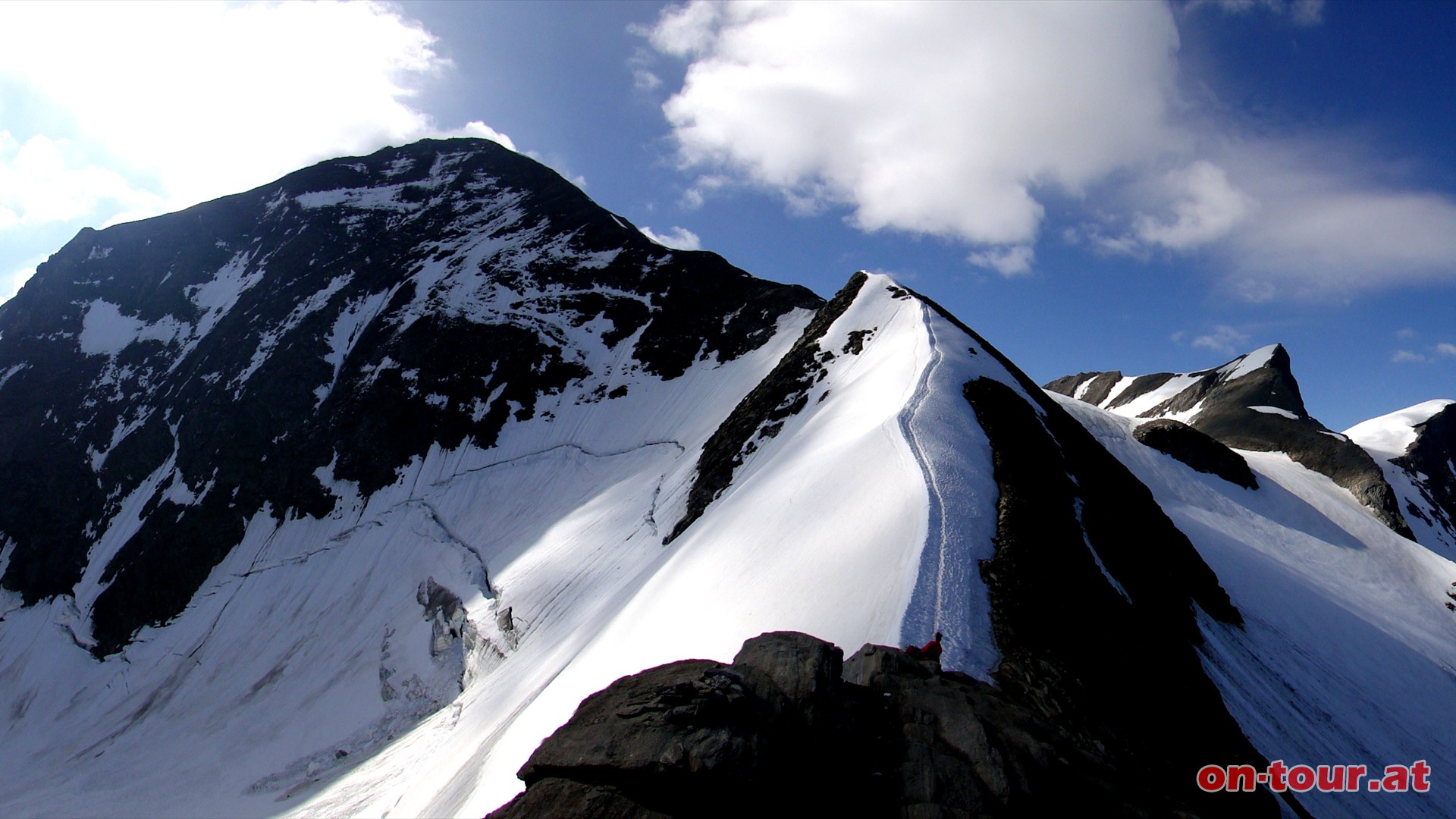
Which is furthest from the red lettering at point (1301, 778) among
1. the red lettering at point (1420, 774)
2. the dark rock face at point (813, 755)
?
the dark rock face at point (813, 755)

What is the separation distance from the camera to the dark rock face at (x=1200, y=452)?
3969 centimetres

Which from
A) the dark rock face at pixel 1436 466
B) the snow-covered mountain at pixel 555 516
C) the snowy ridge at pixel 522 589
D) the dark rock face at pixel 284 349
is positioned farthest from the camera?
the dark rock face at pixel 284 349

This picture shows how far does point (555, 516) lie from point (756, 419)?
18.2 metres

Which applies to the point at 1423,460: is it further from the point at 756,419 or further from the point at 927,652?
the point at 927,652

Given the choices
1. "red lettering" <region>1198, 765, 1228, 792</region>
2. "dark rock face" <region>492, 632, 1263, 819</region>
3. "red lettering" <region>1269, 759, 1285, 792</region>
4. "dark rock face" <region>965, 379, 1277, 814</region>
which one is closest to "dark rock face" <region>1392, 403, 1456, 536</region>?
"dark rock face" <region>965, 379, 1277, 814</region>

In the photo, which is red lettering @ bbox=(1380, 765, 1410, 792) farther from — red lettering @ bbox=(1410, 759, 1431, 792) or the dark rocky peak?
the dark rocky peak

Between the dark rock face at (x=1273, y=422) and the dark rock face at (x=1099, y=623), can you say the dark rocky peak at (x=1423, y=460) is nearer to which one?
the dark rock face at (x=1273, y=422)

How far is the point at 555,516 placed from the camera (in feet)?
148

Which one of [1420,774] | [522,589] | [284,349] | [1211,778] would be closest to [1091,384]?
[1420,774]

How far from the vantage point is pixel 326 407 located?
6019 centimetres

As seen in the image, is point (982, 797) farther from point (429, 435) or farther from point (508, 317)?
point (508, 317)

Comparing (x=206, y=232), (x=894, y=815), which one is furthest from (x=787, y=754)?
(x=206, y=232)

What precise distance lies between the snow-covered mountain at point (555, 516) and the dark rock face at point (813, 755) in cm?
169

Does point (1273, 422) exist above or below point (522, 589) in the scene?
above
